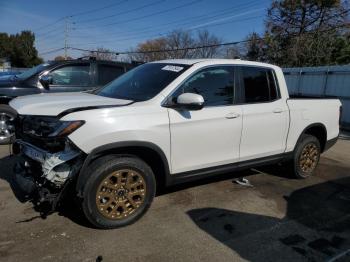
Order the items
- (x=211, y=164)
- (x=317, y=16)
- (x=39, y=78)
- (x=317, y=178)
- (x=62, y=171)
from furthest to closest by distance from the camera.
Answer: (x=317, y=16) → (x=39, y=78) → (x=317, y=178) → (x=211, y=164) → (x=62, y=171)

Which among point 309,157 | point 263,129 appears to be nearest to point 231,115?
point 263,129

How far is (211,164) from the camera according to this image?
4.51 m

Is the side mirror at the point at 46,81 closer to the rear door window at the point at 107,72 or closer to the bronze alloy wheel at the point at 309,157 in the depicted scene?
the rear door window at the point at 107,72

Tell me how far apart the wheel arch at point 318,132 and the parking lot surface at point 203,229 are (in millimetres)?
960

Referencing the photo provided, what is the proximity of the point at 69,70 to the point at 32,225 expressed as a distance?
4.41 meters

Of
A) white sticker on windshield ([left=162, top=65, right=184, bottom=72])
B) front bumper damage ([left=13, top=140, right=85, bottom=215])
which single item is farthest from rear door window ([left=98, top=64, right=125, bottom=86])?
front bumper damage ([left=13, top=140, right=85, bottom=215])

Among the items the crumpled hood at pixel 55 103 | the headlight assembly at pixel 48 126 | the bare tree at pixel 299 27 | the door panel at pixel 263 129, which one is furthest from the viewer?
the bare tree at pixel 299 27

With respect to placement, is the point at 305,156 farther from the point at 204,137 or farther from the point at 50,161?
the point at 50,161

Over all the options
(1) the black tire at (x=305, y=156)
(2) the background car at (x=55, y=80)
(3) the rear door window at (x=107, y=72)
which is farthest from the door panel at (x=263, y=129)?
(3) the rear door window at (x=107, y=72)

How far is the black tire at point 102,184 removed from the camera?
11.7ft

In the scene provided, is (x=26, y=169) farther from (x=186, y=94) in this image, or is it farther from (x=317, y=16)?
(x=317, y=16)

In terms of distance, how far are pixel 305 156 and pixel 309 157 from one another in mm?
121

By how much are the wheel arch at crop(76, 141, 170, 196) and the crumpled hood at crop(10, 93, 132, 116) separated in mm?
487

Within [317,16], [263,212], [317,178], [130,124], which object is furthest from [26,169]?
[317,16]
